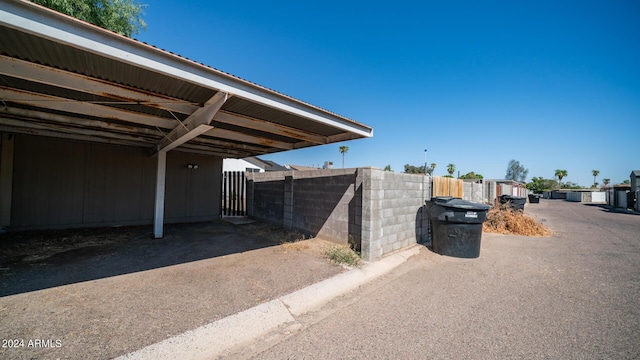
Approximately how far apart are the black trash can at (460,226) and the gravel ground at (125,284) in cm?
272

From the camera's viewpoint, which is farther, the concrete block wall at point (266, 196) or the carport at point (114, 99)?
the concrete block wall at point (266, 196)

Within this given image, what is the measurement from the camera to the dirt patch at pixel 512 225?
26.6 feet

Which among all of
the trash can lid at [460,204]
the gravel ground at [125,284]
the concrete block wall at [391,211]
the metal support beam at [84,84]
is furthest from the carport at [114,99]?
the trash can lid at [460,204]

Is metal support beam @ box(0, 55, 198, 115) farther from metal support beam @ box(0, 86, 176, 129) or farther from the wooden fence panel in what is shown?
the wooden fence panel

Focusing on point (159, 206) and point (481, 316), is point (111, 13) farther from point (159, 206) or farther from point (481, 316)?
point (481, 316)

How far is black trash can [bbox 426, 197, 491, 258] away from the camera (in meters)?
5.26

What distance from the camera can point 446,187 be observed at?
7914mm

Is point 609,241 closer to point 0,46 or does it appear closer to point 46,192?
point 0,46

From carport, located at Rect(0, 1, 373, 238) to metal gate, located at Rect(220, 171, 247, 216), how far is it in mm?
3139

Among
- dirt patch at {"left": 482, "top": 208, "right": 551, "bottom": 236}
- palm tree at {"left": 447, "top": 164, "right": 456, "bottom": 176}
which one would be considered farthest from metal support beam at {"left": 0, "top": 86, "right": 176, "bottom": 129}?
palm tree at {"left": 447, "top": 164, "right": 456, "bottom": 176}

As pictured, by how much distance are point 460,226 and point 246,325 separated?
4731mm

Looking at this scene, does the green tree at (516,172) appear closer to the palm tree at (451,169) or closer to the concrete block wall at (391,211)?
the palm tree at (451,169)

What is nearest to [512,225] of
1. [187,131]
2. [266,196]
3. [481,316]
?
[481,316]

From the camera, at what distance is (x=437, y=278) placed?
420 centimetres
